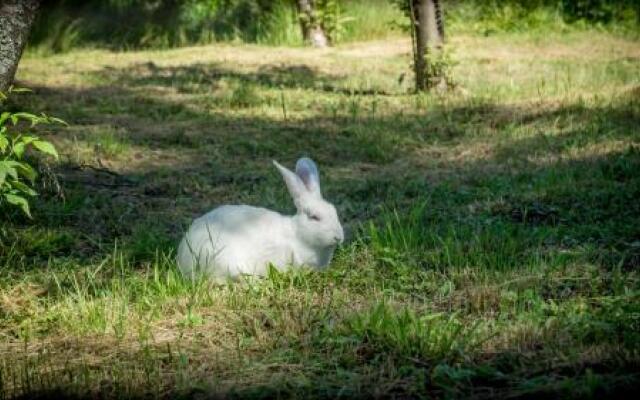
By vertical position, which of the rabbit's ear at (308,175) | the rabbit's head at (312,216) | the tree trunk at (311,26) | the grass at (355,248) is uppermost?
the tree trunk at (311,26)

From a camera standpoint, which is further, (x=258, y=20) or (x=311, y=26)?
(x=258, y=20)

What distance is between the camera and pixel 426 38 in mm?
9242

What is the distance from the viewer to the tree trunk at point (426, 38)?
9188 mm

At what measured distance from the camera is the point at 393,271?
13.1 feet

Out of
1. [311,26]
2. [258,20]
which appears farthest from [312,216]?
[258,20]

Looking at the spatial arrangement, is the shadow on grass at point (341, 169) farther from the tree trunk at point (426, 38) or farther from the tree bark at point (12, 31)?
the tree bark at point (12, 31)

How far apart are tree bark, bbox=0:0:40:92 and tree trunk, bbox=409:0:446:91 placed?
5.03 meters

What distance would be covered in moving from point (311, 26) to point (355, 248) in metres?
10.8

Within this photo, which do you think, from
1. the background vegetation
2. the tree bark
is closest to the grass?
the tree bark

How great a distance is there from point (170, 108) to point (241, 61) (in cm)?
401

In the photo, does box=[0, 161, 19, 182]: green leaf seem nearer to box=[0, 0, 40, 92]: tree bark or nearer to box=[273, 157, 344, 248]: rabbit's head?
box=[273, 157, 344, 248]: rabbit's head

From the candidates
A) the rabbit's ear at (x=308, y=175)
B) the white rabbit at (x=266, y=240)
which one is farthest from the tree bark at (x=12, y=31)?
the rabbit's ear at (x=308, y=175)

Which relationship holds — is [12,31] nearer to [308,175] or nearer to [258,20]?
[308,175]

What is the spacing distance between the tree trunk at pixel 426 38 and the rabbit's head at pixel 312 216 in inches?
214
